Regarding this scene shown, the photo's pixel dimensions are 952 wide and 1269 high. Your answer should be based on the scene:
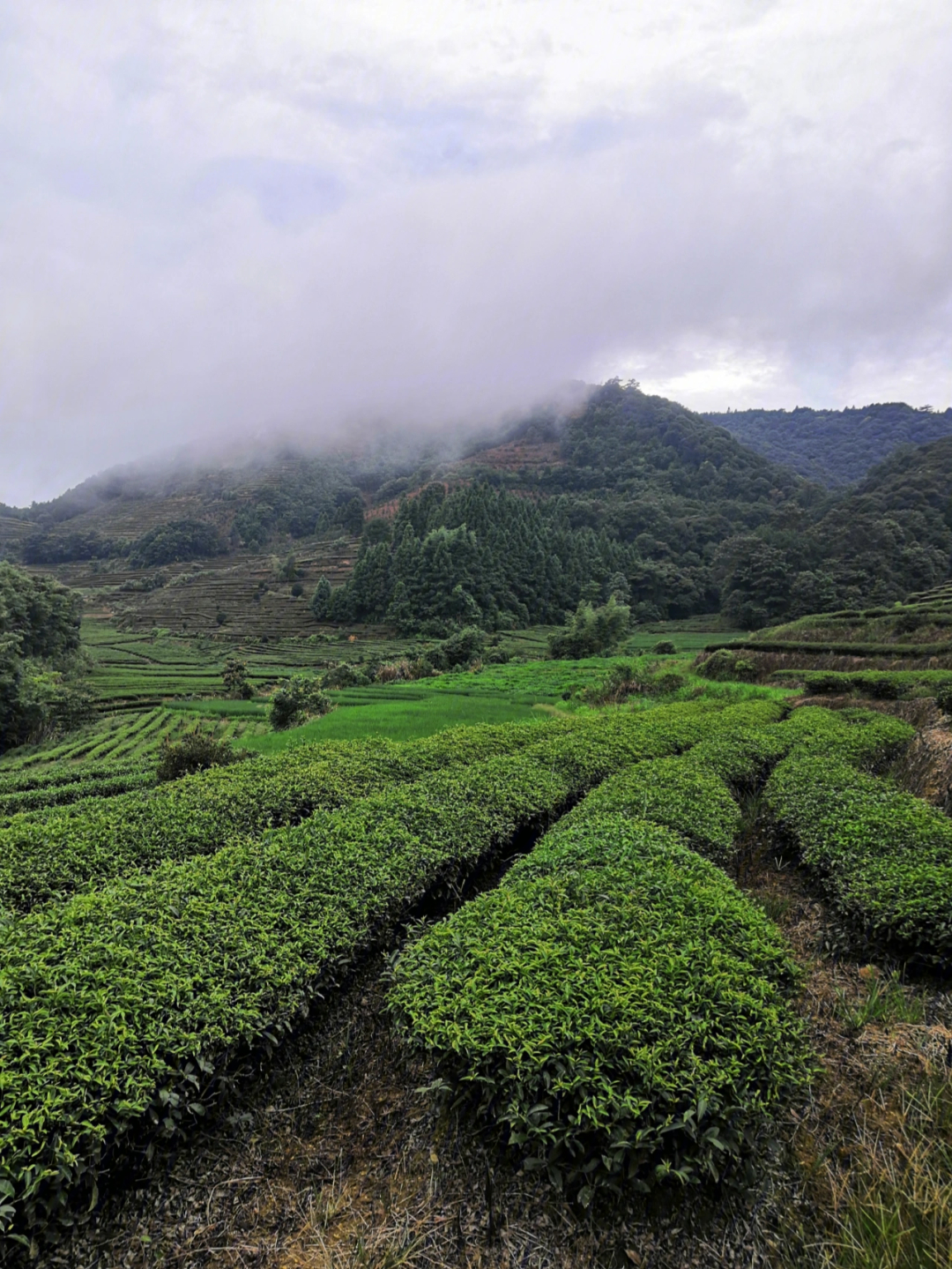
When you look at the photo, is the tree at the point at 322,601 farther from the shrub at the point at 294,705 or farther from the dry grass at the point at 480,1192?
the dry grass at the point at 480,1192

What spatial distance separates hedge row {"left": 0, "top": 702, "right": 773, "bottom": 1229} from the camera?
2699mm

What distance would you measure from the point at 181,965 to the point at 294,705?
19.7 meters

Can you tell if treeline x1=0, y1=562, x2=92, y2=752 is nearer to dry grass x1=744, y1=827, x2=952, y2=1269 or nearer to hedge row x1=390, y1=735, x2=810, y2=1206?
hedge row x1=390, y1=735, x2=810, y2=1206

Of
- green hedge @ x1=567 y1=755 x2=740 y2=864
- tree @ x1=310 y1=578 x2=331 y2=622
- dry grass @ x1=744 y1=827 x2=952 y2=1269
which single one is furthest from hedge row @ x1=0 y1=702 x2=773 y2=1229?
tree @ x1=310 y1=578 x2=331 y2=622

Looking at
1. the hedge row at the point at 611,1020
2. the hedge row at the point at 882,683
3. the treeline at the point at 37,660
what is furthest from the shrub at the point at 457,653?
the hedge row at the point at 611,1020

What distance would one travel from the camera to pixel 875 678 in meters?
17.6

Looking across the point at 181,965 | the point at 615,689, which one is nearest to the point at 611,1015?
the point at 181,965

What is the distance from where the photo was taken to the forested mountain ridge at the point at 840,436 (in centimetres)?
11906

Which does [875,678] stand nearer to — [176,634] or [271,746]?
[271,746]

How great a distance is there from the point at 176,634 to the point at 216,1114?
219 ft

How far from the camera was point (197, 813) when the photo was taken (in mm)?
7203

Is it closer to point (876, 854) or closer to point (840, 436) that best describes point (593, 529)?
point (876, 854)

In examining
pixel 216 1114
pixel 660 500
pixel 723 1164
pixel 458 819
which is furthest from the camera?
pixel 660 500

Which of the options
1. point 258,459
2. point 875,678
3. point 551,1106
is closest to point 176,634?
point 875,678
